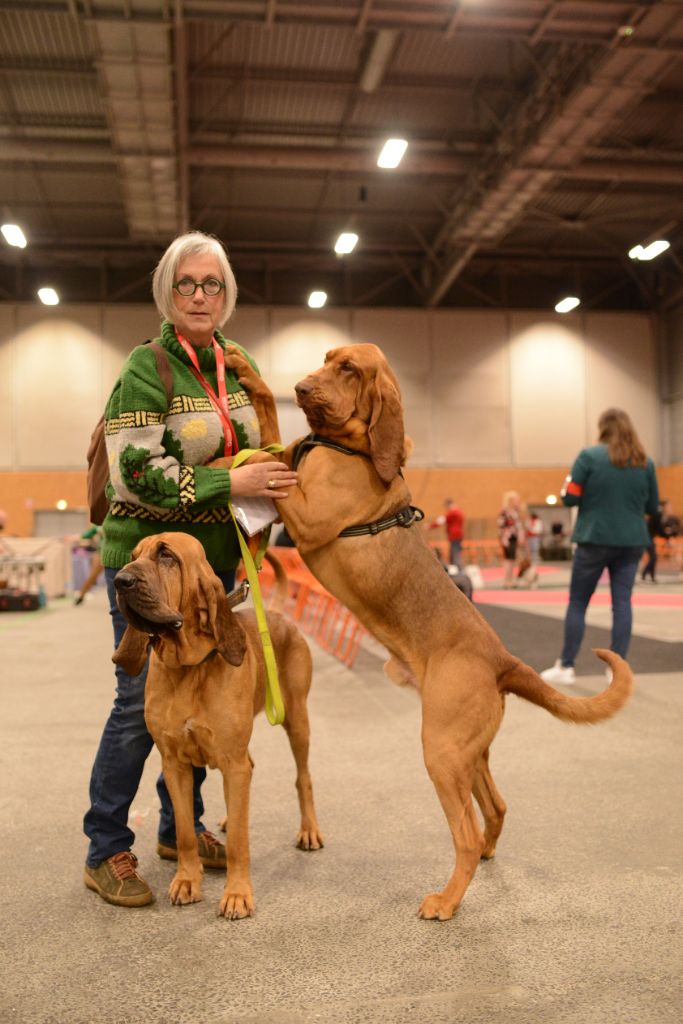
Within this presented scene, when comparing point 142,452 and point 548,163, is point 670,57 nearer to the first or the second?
point 548,163

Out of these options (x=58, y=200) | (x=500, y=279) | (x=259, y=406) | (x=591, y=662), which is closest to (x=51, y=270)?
(x=58, y=200)

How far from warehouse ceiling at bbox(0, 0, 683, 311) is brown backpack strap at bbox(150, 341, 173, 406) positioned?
8817 millimetres

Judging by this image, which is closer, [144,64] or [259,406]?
[259,406]

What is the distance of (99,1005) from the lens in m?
1.93

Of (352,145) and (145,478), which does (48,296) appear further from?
(145,478)

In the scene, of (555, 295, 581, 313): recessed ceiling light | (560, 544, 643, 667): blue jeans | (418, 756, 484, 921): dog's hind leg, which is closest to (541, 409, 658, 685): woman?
(560, 544, 643, 667): blue jeans

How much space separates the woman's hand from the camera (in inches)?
92.4

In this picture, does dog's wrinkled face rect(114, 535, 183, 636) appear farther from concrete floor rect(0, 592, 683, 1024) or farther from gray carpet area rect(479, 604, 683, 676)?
gray carpet area rect(479, 604, 683, 676)

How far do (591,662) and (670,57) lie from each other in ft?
29.4

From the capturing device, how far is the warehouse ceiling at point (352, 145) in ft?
34.0

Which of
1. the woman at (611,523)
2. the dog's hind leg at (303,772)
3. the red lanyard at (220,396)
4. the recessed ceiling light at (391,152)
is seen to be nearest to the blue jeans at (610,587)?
the woman at (611,523)

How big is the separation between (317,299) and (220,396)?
65.8 ft

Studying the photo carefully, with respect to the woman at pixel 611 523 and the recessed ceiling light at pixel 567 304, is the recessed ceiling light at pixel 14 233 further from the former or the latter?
the woman at pixel 611 523

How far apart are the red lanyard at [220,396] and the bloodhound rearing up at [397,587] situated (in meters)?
0.22
